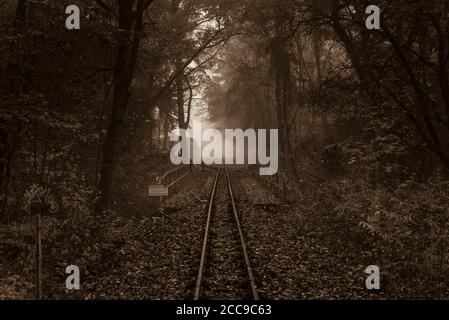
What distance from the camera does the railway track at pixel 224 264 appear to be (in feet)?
27.1

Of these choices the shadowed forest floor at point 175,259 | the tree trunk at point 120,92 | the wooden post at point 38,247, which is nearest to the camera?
the wooden post at point 38,247

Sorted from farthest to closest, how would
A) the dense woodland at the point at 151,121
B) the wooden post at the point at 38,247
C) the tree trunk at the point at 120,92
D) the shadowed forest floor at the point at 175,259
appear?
1. the tree trunk at the point at 120,92
2. the dense woodland at the point at 151,121
3. the shadowed forest floor at the point at 175,259
4. the wooden post at the point at 38,247

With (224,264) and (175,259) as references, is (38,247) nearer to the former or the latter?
(175,259)

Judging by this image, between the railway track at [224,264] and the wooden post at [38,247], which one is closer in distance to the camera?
the wooden post at [38,247]

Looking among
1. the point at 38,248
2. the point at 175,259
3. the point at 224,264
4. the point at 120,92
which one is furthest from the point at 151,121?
the point at 38,248

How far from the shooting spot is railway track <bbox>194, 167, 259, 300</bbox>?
326 inches

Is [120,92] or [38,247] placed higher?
[120,92]

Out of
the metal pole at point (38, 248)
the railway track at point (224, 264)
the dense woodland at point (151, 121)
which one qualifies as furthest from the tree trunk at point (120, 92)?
the metal pole at point (38, 248)

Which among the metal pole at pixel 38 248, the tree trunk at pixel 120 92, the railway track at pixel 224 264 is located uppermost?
the tree trunk at pixel 120 92

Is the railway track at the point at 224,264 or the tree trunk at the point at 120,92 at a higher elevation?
the tree trunk at the point at 120,92

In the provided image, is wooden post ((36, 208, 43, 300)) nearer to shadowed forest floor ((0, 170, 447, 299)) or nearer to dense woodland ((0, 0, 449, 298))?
shadowed forest floor ((0, 170, 447, 299))

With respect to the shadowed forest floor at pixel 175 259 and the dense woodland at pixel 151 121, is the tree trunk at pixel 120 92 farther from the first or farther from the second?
the shadowed forest floor at pixel 175 259

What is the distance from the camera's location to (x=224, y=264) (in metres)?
10.2
